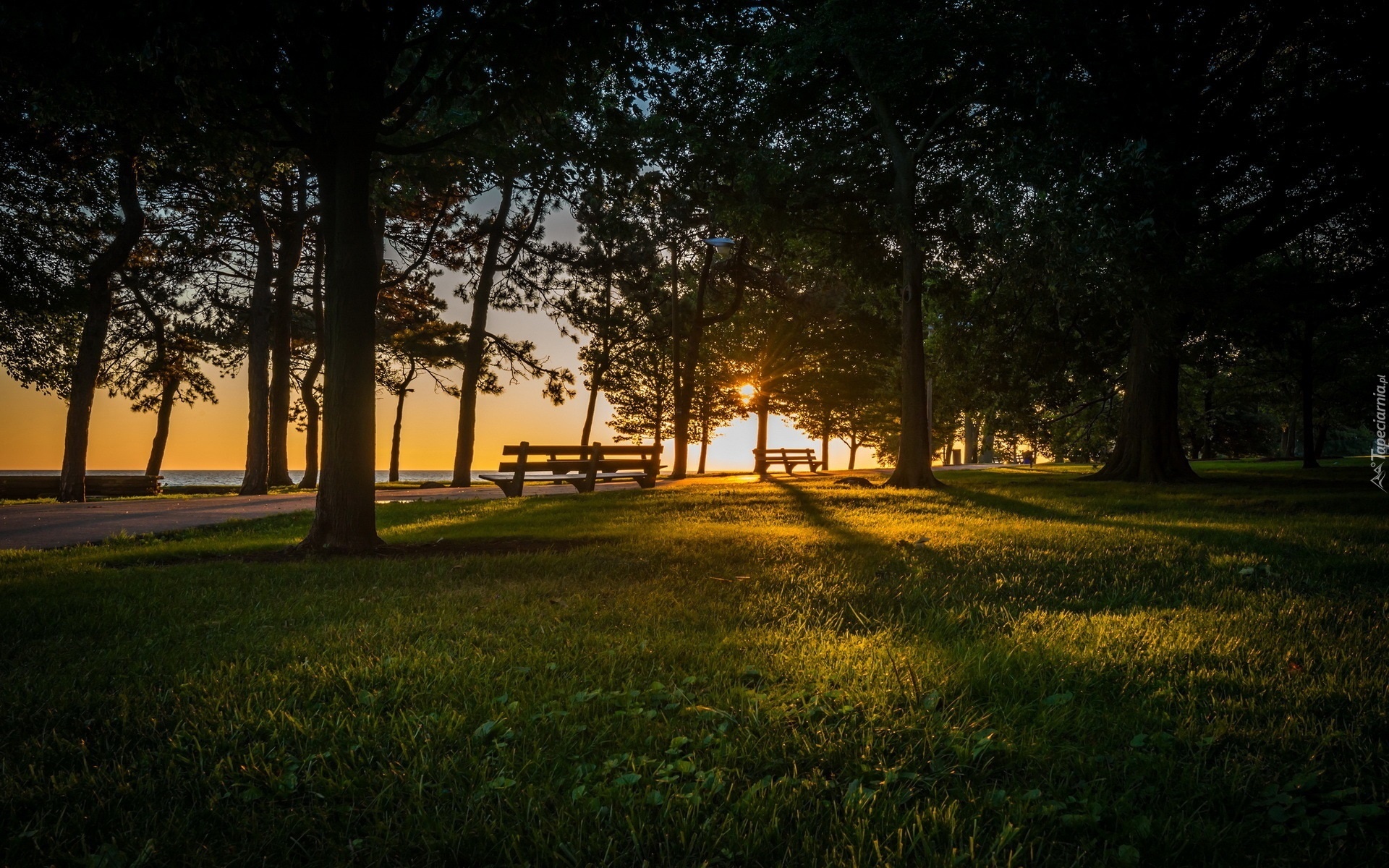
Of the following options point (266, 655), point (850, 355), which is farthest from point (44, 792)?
point (850, 355)

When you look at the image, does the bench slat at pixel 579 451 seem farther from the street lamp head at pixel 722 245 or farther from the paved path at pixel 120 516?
the street lamp head at pixel 722 245

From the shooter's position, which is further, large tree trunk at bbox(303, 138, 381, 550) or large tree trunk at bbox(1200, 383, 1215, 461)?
large tree trunk at bbox(1200, 383, 1215, 461)

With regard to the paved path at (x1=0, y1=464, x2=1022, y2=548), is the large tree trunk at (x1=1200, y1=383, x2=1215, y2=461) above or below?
above

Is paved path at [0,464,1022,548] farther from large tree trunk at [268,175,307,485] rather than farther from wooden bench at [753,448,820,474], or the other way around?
wooden bench at [753,448,820,474]

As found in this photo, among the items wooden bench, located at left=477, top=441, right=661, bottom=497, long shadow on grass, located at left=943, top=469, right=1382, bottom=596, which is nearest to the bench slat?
wooden bench, located at left=477, top=441, right=661, bottom=497

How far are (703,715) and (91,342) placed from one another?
19964 millimetres

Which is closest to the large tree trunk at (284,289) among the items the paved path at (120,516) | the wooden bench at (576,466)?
the paved path at (120,516)

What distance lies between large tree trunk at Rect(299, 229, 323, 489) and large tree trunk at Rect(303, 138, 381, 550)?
12008 mm

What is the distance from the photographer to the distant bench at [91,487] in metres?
17.0

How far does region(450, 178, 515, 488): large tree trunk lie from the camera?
21766mm

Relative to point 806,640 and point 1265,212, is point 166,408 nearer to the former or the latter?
point 806,640

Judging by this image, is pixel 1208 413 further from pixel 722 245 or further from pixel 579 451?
pixel 579 451

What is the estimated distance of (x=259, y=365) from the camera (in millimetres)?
19375

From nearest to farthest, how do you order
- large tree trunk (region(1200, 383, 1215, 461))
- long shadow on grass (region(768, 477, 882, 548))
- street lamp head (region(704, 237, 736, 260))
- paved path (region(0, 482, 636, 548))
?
long shadow on grass (region(768, 477, 882, 548)) < paved path (region(0, 482, 636, 548)) < street lamp head (region(704, 237, 736, 260)) < large tree trunk (region(1200, 383, 1215, 461))
